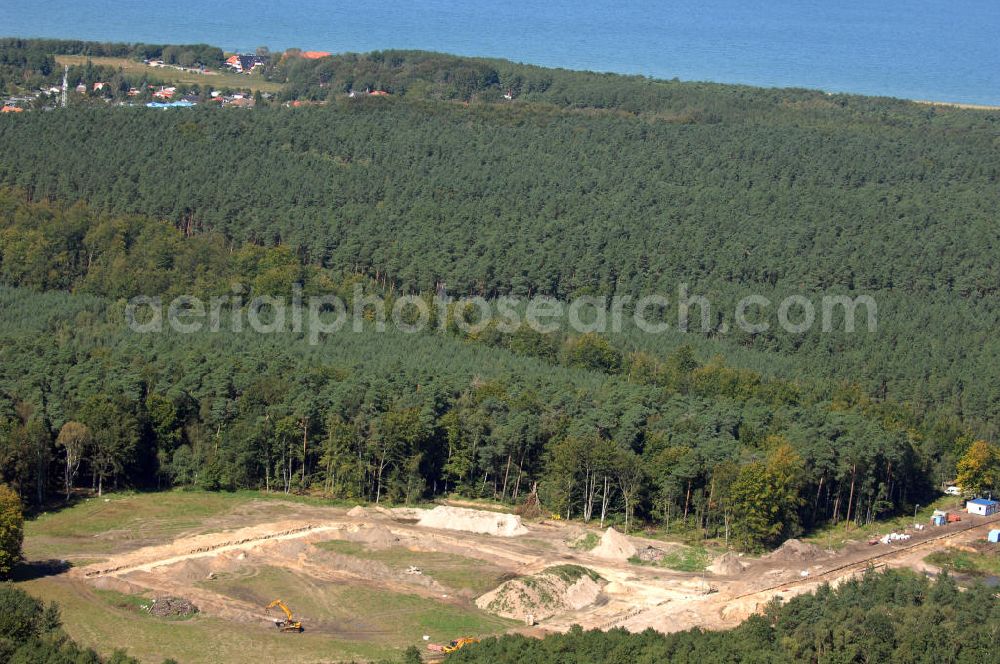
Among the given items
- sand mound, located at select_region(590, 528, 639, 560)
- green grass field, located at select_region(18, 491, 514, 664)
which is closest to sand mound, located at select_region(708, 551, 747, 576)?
sand mound, located at select_region(590, 528, 639, 560)

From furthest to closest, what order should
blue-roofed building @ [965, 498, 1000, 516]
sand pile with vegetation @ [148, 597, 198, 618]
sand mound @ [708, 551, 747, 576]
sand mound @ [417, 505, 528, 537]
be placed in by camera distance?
1. blue-roofed building @ [965, 498, 1000, 516]
2. sand mound @ [417, 505, 528, 537]
3. sand mound @ [708, 551, 747, 576]
4. sand pile with vegetation @ [148, 597, 198, 618]

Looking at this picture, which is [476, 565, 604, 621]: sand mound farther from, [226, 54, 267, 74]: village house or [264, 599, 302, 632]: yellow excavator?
[226, 54, 267, 74]: village house

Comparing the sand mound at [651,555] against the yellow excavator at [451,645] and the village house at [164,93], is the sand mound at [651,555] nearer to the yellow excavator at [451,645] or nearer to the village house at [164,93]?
the yellow excavator at [451,645]

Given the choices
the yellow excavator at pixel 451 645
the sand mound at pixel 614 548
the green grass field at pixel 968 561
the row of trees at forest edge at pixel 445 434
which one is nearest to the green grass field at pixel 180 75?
the row of trees at forest edge at pixel 445 434

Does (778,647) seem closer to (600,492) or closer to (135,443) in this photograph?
(600,492)

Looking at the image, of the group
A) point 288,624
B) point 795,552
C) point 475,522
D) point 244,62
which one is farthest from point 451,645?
point 244,62

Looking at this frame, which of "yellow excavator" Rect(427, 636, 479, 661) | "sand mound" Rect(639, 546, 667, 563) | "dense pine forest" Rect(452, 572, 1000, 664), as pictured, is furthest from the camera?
"sand mound" Rect(639, 546, 667, 563)
